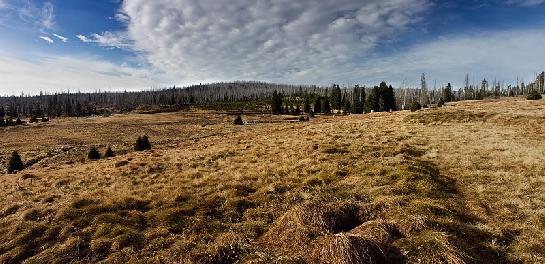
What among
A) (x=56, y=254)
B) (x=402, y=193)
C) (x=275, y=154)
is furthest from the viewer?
(x=275, y=154)

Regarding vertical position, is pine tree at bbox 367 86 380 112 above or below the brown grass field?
above

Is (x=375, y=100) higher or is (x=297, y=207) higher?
(x=375, y=100)

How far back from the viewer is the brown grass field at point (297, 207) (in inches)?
436

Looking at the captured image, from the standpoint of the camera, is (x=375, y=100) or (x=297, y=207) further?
(x=375, y=100)

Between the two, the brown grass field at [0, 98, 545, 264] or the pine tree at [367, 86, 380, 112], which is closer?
the brown grass field at [0, 98, 545, 264]

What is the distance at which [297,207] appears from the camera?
13195mm

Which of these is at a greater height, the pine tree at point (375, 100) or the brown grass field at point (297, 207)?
the pine tree at point (375, 100)

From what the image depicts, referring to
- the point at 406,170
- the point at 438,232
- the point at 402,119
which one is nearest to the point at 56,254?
the point at 438,232

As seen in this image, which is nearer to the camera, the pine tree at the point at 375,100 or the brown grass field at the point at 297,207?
the brown grass field at the point at 297,207

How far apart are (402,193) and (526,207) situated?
4.70 meters

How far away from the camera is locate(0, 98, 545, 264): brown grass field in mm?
11078

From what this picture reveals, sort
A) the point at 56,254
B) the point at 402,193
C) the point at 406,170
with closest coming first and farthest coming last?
the point at 56,254, the point at 402,193, the point at 406,170

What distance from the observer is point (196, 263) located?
10391mm

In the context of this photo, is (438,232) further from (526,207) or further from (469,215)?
(526,207)
